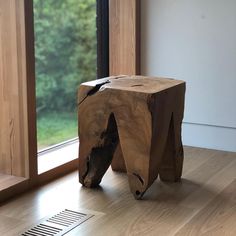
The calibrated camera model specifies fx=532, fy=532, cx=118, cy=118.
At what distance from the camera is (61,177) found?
8.80 ft

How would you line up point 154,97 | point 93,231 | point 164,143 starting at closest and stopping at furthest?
point 93,231 < point 154,97 < point 164,143

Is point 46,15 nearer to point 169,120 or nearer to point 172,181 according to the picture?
point 169,120

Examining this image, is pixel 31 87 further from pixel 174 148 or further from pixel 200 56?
pixel 200 56

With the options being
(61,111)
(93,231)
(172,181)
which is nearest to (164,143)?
(172,181)

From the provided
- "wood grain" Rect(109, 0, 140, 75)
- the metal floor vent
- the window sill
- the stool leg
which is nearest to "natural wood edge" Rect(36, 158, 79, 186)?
the window sill

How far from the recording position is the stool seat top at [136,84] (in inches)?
90.0

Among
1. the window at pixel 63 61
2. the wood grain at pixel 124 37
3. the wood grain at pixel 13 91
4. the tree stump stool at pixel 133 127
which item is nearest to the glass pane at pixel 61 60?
the window at pixel 63 61

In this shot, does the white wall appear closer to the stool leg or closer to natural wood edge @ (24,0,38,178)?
the stool leg

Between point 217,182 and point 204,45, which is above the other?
point 204,45

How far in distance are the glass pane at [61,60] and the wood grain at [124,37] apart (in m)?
0.11

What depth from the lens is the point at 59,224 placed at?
82.4 inches

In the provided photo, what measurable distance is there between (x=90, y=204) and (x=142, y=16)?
4.64 feet

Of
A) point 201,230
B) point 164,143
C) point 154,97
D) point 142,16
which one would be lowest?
point 201,230

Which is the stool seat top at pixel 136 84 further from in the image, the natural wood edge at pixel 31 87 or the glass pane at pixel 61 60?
the glass pane at pixel 61 60
